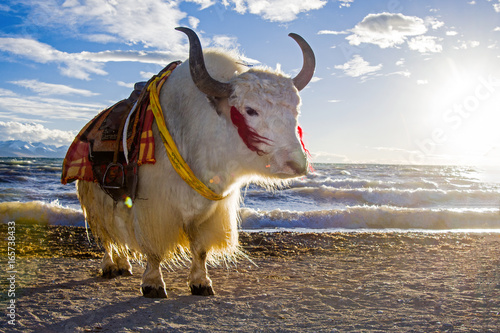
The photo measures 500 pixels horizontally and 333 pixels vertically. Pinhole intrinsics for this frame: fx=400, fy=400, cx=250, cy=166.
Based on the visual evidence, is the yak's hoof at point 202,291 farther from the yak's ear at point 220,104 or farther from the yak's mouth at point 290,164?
the yak's ear at point 220,104

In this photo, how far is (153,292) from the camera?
273cm

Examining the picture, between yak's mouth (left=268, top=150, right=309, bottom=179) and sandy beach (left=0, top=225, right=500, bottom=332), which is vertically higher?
yak's mouth (left=268, top=150, right=309, bottom=179)

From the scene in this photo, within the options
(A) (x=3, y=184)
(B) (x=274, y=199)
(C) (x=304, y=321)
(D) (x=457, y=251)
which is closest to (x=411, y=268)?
(D) (x=457, y=251)

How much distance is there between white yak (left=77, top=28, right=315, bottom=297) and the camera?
2.36m

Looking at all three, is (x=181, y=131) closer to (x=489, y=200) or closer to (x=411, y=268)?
(x=411, y=268)

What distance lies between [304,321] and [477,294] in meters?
1.35

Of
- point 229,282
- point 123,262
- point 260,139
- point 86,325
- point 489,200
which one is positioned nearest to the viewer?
point 86,325

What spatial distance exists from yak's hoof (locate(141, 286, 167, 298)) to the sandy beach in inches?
2.7

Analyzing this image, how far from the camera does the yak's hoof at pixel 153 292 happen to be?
8.95 feet

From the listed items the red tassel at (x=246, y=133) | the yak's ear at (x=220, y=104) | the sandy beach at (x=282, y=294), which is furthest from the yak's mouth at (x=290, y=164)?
the sandy beach at (x=282, y=294)

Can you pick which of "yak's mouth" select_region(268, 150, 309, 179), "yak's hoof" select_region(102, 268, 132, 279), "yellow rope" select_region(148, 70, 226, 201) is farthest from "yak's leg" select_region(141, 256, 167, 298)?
"yak's mouth" select_region(268, 150, 309, 179)

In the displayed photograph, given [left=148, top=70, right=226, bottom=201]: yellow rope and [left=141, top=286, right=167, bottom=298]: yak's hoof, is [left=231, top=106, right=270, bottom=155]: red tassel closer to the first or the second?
[left=148, top=70, right=226, bottom=201]: yellow rope

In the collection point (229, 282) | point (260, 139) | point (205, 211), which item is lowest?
point (229, 282)

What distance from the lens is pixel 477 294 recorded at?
8.98ft
